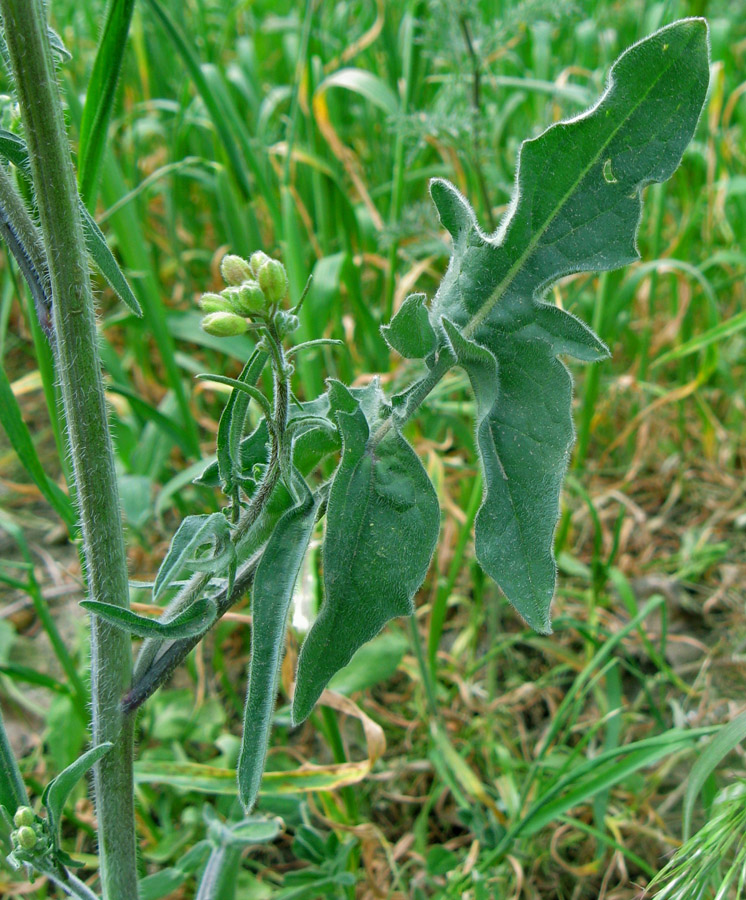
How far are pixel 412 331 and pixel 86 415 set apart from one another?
330 mm

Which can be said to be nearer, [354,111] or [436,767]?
[436,767]

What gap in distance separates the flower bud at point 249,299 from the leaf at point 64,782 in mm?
450

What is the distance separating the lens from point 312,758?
1.71 m

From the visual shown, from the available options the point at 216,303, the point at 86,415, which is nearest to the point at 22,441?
the point at 86,415

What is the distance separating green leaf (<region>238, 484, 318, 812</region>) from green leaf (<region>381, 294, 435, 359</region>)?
212 millimetres

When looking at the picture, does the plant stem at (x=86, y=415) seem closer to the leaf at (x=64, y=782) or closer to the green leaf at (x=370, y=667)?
the leaf at (x=64, y=782)

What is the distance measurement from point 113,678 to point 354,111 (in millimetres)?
2162

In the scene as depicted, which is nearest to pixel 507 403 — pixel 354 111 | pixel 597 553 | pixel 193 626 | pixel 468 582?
pixel 193 626

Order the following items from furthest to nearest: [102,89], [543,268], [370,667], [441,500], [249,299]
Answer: [441,500] < [370,667] < [102,89] < [543,268] < [249,299]

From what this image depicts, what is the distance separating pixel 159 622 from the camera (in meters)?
0.80

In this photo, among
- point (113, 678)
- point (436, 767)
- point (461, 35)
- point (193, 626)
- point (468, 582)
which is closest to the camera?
point (193, 626)

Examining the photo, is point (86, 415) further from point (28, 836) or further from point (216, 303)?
point (28, 836)

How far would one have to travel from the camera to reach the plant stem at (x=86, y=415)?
27.8 inches

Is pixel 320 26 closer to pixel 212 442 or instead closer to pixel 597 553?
pixel 212 442
